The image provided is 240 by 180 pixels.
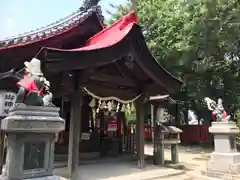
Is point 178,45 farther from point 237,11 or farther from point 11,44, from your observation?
point 11,44

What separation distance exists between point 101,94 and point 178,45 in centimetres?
929

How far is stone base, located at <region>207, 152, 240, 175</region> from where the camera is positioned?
8.65 metres

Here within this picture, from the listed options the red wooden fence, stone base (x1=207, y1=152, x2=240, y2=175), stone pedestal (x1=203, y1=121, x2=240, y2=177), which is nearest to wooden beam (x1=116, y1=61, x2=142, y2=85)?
stone pedestal (x1=203, y1=121, x2=240, y2=177)

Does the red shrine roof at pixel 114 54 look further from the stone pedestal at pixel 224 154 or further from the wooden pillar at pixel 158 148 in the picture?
the stone pedestal at pixel 224 154

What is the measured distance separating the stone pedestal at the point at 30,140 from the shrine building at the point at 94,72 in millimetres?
2680

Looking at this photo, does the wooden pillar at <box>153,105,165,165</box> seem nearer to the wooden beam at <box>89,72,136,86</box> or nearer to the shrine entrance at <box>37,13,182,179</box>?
the shrine entrance at <box>37,13,182,179</box>

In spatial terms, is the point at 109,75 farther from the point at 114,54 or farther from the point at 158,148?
the point at 158,148

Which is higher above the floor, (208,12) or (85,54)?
(208,12)

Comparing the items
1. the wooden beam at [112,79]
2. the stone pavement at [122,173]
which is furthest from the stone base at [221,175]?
the wooden beam at [112,79]

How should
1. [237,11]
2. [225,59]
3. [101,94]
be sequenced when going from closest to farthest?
[101,94]
[237,11]
[225,59]

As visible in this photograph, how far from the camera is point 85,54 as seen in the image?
7.32m

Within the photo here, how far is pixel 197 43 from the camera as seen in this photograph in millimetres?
15797

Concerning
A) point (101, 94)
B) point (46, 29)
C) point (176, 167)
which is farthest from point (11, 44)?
point (176, 167)

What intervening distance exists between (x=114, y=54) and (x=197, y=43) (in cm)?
965
